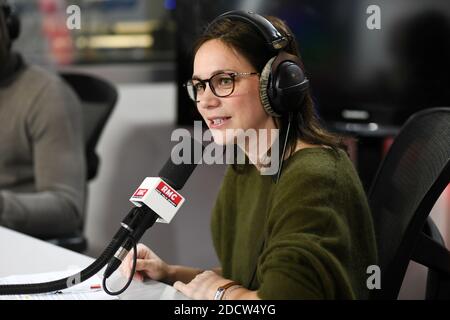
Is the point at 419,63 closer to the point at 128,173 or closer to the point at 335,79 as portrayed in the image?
the point at 335,79

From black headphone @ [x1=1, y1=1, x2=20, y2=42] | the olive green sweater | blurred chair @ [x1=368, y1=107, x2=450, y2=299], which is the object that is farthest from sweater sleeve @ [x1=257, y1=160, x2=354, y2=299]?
black headphone @ [x1=1, y1=1, x2=20, y2=42]

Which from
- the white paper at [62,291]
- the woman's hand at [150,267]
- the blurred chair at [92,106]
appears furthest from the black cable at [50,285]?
the blurred chair at [92,106]

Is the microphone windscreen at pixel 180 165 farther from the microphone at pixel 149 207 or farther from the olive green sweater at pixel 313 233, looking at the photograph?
the olive green sweater at pixel 313 233

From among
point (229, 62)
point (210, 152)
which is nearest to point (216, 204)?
point (210, 152)

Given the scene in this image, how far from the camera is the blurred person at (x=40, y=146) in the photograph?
1.69 meters

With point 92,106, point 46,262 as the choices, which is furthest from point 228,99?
point 92,106

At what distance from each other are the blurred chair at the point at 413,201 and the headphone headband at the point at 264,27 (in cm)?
31

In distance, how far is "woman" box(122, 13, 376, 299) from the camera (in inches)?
31.8

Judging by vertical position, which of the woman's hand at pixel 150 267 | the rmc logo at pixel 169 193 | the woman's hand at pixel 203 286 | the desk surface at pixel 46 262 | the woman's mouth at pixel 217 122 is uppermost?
the woman's mouth at pixel 217 122

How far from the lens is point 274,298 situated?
2.63 ft

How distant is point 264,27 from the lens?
0.86 meters

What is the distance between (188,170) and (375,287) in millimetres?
329

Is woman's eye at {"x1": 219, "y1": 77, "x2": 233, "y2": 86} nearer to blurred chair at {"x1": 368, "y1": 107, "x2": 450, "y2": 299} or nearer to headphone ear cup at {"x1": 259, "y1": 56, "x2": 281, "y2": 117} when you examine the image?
headphone ear cup at {"x1": 259, "y1": 56, "x2": 281, "y2": 117}
